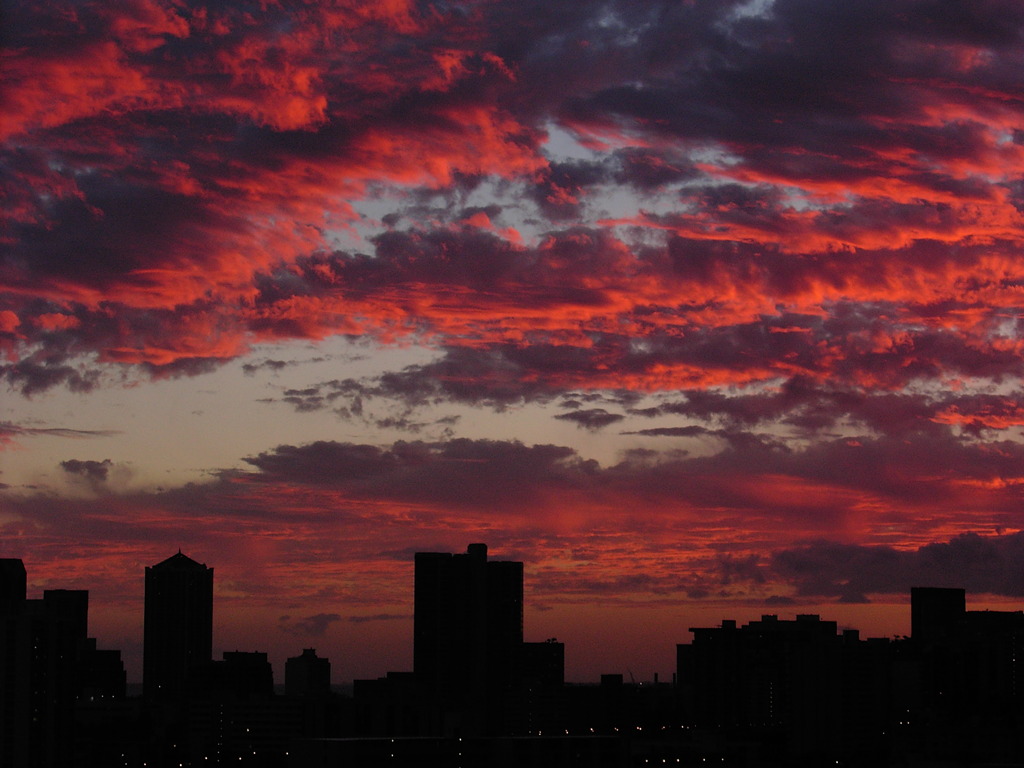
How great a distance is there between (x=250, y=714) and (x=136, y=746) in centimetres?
1394

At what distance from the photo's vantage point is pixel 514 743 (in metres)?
87.0

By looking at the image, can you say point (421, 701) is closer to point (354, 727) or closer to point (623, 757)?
point (354, 727)

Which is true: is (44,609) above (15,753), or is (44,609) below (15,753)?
above

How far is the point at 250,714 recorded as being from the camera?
581 ft

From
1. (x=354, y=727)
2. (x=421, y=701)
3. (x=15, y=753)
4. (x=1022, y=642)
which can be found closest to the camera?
(x=15, y=753)

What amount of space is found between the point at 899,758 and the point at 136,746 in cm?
8892

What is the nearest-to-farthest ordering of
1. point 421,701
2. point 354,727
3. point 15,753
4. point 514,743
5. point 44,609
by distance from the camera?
point 514,743 → point 15,753 → point 44,609 → point 354,727 → point 421,701

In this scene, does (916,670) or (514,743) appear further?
(916,670)

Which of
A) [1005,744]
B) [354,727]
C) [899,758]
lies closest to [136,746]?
[354,727]

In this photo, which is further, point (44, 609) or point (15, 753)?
point (44, 609)

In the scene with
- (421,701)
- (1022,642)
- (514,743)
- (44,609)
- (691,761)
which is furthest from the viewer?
(1022,642)

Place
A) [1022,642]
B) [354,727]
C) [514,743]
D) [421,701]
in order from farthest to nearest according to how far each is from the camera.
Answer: [1022,642] → [421,701] → [354,727] → [514,743]

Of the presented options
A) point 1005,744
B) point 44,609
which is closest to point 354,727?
point 44,609

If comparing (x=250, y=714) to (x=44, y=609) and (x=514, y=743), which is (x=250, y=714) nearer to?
(x=44, y=609)
